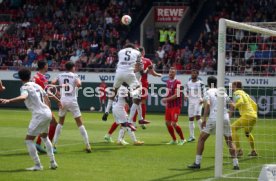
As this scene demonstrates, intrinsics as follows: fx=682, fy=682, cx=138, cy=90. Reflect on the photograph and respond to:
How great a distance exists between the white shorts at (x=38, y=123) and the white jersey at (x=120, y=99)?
5.24 meters

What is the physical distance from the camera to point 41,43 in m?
43.7

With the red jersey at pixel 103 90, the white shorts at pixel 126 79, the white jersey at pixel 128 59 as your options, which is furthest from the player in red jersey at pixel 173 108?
the red jersey at pixel 103 90

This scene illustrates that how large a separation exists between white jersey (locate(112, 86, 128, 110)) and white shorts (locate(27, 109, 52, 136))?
5.24 metres

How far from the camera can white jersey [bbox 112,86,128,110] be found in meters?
19.1

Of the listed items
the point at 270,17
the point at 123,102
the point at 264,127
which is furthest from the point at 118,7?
the point at 123,102

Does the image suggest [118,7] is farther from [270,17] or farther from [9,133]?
[9,133]

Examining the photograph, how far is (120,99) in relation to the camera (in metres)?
19.4

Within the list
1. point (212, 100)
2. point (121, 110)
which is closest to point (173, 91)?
point (121, 110)

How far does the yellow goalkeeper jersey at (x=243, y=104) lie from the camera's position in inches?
654

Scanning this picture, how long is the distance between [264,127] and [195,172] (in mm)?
13521

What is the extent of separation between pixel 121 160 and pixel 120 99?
11.8 feet

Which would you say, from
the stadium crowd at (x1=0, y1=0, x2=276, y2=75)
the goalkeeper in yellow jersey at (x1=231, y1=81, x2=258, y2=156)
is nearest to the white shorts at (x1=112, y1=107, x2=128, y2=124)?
the goalkeeper in yellow jersey at (x1=231, y1=81, x2=258, y2=156)

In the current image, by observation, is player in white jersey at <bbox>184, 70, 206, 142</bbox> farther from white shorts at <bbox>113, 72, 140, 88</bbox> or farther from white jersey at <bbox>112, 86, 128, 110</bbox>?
white jersey at <bbox>112, 86, 128, 110</bbox>

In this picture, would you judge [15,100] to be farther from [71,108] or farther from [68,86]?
[71,108]
